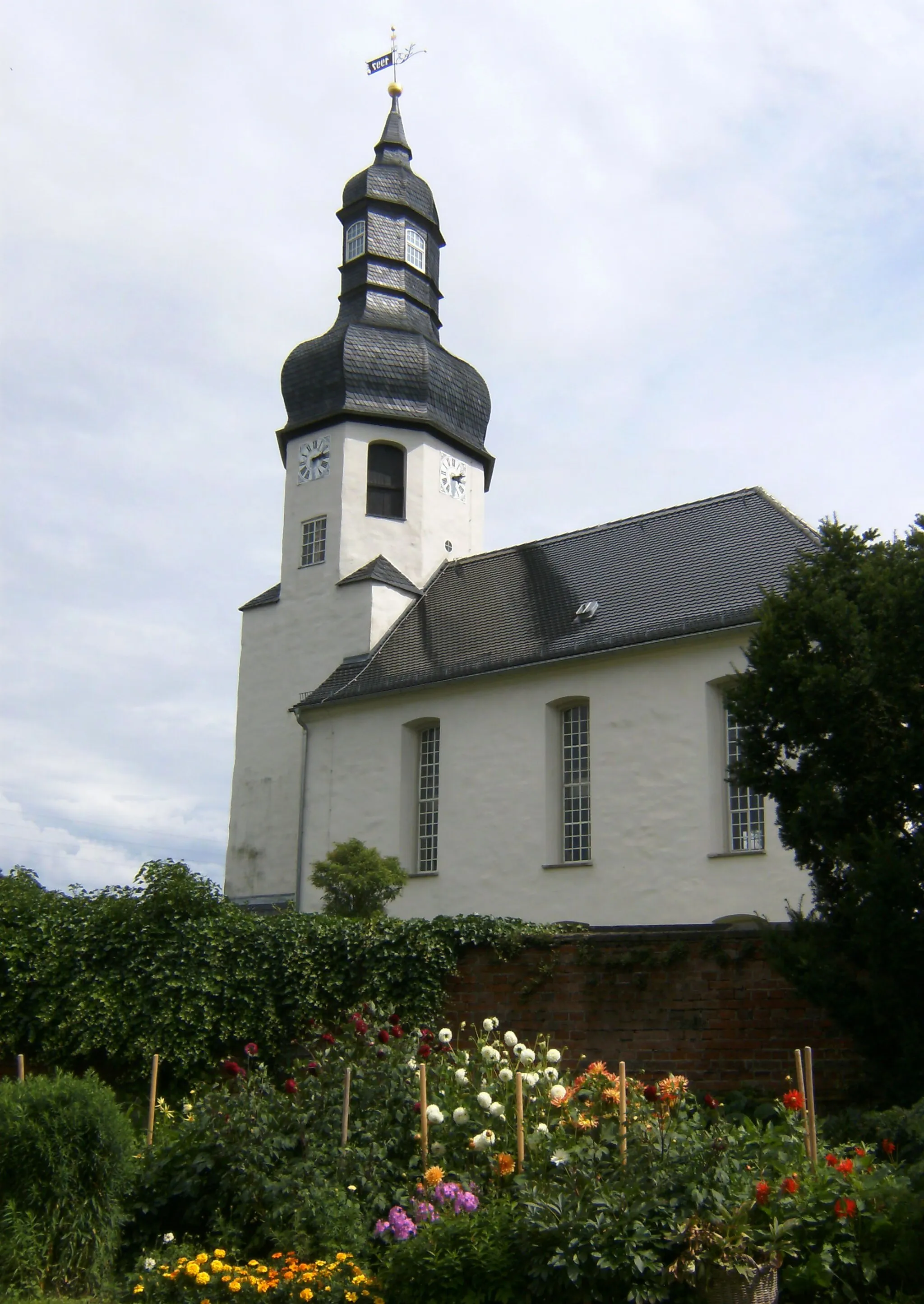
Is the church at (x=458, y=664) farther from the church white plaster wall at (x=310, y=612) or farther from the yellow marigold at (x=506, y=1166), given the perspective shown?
the yellow marigold at (x=506, y=1166)

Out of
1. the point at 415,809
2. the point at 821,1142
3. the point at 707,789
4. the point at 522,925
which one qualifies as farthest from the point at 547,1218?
the point at 415,809

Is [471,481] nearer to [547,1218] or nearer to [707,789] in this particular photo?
[707,789]

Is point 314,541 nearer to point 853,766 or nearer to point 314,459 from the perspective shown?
point 314,459

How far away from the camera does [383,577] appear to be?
27.0 m

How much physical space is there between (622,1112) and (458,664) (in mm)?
15402

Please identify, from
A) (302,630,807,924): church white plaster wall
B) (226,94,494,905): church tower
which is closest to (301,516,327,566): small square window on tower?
(226,94,494,905): church tower

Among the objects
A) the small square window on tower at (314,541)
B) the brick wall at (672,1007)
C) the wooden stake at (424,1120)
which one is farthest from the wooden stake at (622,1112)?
the small square window on tower at (314,541)

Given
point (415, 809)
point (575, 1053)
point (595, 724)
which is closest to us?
point (575, 1053)

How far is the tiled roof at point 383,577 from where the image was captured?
1060 inches

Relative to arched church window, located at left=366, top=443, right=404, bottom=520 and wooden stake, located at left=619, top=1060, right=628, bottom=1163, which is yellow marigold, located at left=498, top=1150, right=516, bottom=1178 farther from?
arched church window, located at left=366, top=443, right=404, bottom=520

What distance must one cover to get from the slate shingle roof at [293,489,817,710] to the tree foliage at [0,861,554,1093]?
7623 mm

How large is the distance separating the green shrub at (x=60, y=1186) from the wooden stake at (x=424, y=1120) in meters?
1.97

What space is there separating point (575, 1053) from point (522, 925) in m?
1.91

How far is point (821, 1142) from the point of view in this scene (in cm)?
897
